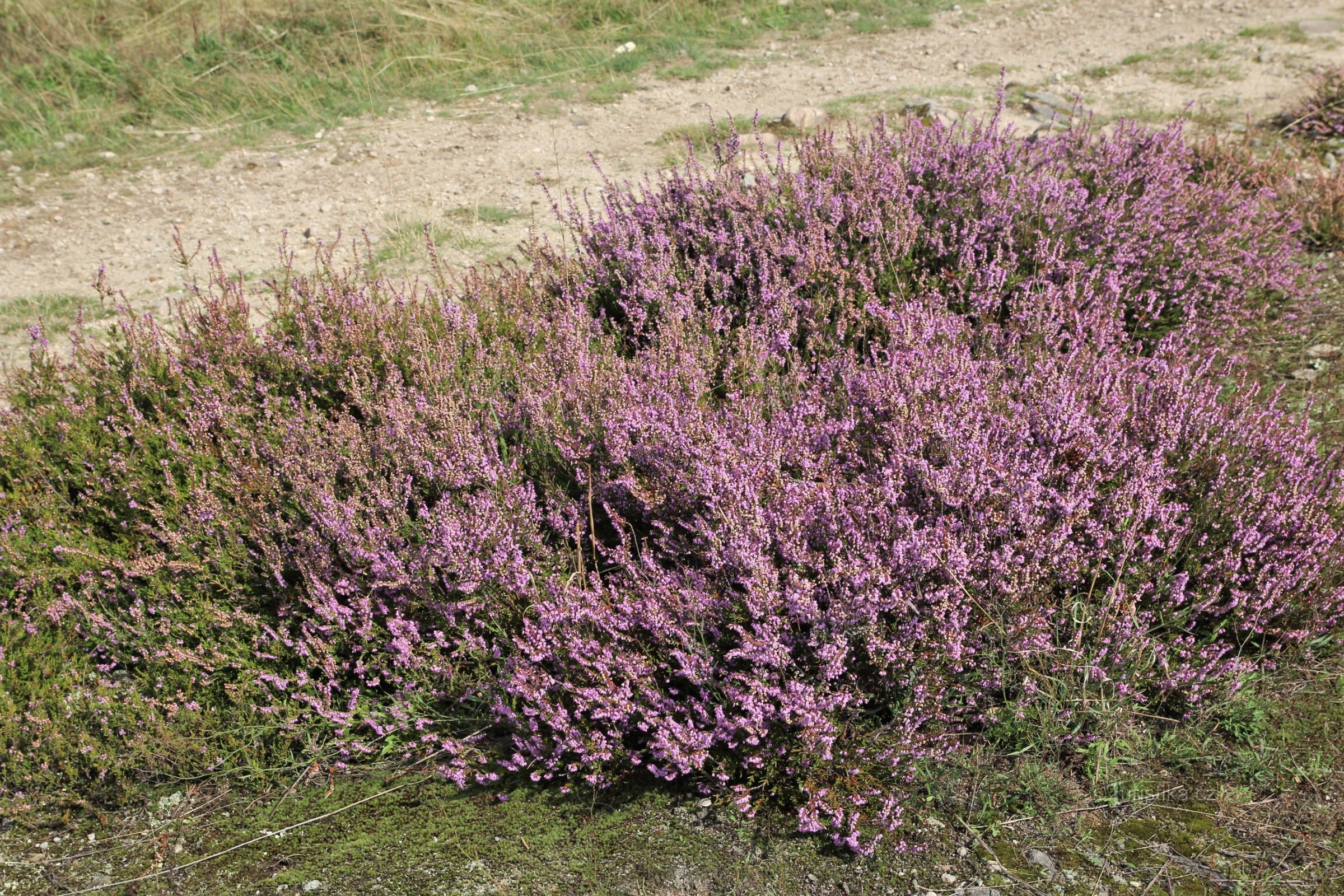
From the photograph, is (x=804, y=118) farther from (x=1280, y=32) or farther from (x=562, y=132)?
(x=1280, y=32)

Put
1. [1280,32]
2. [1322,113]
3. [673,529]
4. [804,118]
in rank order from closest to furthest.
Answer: [673,529]
[1322,113]
[804,118]
[1280,32]

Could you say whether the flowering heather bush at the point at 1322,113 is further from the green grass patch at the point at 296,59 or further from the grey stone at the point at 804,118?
the green grass patch at the point at 296,59

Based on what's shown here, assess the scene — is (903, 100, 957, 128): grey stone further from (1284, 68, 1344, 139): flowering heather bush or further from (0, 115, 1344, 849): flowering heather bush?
(0, 115, 1344, 849): flowering heather bush

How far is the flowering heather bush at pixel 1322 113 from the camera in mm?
7242

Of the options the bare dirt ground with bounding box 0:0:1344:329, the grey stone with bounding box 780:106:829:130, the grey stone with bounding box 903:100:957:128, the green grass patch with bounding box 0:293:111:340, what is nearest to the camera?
the green grass patch with bounding box 0:293:111:340

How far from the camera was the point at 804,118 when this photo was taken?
762cm

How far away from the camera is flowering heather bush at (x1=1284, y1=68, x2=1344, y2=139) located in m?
7.24

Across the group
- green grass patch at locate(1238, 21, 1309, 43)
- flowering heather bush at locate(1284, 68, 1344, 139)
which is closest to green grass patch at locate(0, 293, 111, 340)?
flowering heather bush at locate(1284, 68, 1344, 139)

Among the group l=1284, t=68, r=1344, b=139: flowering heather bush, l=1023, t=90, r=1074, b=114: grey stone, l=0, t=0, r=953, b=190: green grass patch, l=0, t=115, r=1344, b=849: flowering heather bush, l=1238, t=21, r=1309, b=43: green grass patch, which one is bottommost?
l=0, t=115, r=1344, b=849: flowering heather bush

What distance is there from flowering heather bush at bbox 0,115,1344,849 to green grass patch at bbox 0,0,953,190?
4.71 metres

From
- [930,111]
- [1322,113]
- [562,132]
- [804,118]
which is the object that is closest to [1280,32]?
[1322,113]

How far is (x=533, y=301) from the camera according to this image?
15.6 feet

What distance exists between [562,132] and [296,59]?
2930 millimetres

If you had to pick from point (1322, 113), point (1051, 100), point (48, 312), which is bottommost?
point (48, 312)
